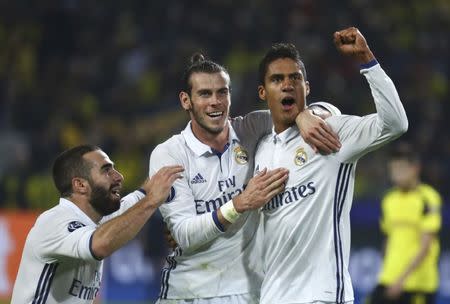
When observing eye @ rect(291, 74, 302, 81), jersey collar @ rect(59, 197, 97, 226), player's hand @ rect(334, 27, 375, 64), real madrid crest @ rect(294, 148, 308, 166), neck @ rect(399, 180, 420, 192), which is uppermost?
player's hand @ rect(334, 27, 375, 64)

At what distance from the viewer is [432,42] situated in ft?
49.9

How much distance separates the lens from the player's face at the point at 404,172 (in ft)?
29.2

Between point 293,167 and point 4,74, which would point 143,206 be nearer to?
point 293,167

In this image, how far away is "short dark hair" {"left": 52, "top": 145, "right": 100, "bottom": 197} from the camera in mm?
5633

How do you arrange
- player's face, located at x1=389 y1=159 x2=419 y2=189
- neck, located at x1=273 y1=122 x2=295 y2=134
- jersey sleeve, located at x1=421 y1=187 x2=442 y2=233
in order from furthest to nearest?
player's face, located at x1=389 y1=159 x2=419 y2=189 → jersey sleeve, located at x1=421 y1=187 x2=442 y2=233 → neck, located at x1=273 y1=122 x2=295 y2=134

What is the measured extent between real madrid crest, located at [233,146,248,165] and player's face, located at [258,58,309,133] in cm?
39

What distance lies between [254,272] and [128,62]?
10.7 m

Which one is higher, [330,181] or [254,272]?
[330,181]

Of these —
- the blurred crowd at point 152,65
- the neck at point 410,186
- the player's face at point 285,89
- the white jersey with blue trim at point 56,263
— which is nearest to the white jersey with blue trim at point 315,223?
the player's face at point 285,89

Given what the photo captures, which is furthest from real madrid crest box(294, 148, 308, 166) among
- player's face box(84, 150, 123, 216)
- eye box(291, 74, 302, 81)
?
player's face box(84, 150, 123, 216)

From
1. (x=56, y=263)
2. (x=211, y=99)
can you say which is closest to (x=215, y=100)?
(x=211, y=99)

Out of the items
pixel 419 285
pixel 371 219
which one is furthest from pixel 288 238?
pixel 371 219

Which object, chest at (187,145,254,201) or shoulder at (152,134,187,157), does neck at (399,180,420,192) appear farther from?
shoulder at (152,134,187,157)

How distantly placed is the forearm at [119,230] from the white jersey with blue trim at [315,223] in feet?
2.36
